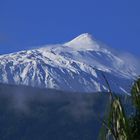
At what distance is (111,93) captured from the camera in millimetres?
16234

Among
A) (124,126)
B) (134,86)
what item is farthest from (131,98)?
(124,126)

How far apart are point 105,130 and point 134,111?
3.20 ft

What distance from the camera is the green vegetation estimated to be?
15.5 metres

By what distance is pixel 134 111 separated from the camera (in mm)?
16562

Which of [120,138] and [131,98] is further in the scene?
[131,98]

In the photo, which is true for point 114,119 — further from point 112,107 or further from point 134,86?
point 134,86

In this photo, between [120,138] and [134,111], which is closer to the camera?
[120,138]

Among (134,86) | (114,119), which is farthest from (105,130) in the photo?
(134,86)

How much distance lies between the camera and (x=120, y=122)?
15539mm

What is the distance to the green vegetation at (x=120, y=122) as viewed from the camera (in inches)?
611

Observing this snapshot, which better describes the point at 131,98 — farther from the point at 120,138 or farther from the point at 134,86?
the point at 120,138

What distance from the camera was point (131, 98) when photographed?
55.1 feet

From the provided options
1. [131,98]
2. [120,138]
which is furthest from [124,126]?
[131,98]

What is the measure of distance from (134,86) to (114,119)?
4.92 feet
